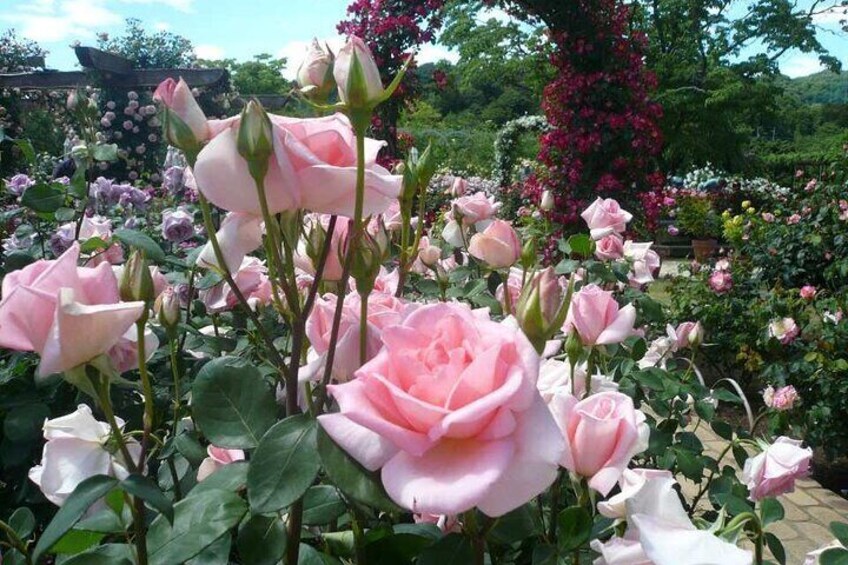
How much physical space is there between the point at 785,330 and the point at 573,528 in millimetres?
2918

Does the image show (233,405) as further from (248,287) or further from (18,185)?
(18,185)

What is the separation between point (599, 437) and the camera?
1.78ft

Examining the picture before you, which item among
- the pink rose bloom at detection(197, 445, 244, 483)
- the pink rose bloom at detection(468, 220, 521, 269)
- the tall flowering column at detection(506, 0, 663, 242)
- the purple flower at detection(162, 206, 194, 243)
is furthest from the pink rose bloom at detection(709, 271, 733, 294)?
the pink rose bloom at detection(197, 445, 244, 483)

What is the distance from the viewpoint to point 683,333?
59.3 inches

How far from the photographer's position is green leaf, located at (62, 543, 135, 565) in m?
0.49

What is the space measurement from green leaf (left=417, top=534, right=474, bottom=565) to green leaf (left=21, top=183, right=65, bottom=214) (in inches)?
38.3

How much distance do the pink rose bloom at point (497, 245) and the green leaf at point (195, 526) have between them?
64 centimetres

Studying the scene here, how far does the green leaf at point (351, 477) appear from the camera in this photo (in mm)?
395

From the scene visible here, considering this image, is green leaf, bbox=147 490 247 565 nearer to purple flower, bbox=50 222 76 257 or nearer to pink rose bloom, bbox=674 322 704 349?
pink rose bloom, bbox=674 322 704 349

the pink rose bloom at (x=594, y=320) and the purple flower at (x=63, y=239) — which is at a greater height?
the pink rose bloom at (x=594, y=320)

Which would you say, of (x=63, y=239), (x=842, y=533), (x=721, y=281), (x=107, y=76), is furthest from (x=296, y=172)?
(x=107, y=76)

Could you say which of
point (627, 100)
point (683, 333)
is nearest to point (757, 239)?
point (627, 100)

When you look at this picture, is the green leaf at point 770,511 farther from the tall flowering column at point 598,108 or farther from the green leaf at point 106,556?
the tall flowering column at point 598,108

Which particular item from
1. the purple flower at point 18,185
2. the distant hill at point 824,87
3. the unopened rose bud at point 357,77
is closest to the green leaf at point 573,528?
the unopened rose bud at point 357,77
